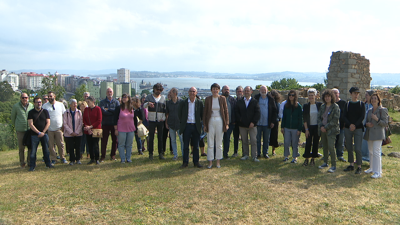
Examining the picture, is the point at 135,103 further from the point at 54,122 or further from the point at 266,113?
the point at 266,113

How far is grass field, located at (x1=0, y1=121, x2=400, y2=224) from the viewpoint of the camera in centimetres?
422

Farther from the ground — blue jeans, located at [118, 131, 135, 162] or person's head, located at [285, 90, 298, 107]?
person's head, located at [285, 90, 298, 107]

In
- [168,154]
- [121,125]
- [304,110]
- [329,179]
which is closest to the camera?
[329,179]

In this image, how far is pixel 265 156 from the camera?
7859 mm

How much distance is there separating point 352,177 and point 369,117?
52.0 inches

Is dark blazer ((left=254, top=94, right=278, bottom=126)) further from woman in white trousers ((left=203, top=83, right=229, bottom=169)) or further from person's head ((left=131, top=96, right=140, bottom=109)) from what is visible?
person's head ((left=131, top=96, right=140, bottom=109))

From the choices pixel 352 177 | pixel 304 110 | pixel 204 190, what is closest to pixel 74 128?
pixel 204 190

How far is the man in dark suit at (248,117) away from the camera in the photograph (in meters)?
7.30

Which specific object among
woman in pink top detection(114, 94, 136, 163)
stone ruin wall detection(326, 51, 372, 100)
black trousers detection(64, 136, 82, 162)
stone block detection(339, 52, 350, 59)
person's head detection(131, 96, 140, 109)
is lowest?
black trousers detection(64, 136, 82, 162)

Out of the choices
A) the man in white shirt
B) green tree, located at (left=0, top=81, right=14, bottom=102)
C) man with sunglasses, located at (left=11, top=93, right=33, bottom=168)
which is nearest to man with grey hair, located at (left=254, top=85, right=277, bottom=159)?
the man in white shirt

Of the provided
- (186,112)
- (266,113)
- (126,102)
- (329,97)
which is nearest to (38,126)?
(126,102)

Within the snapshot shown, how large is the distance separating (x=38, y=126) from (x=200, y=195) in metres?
4.62

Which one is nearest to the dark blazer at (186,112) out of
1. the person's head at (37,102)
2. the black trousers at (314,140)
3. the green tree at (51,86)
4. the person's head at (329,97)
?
the black trousers at (314,140)

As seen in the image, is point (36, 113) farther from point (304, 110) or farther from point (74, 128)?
point (304, 110)
